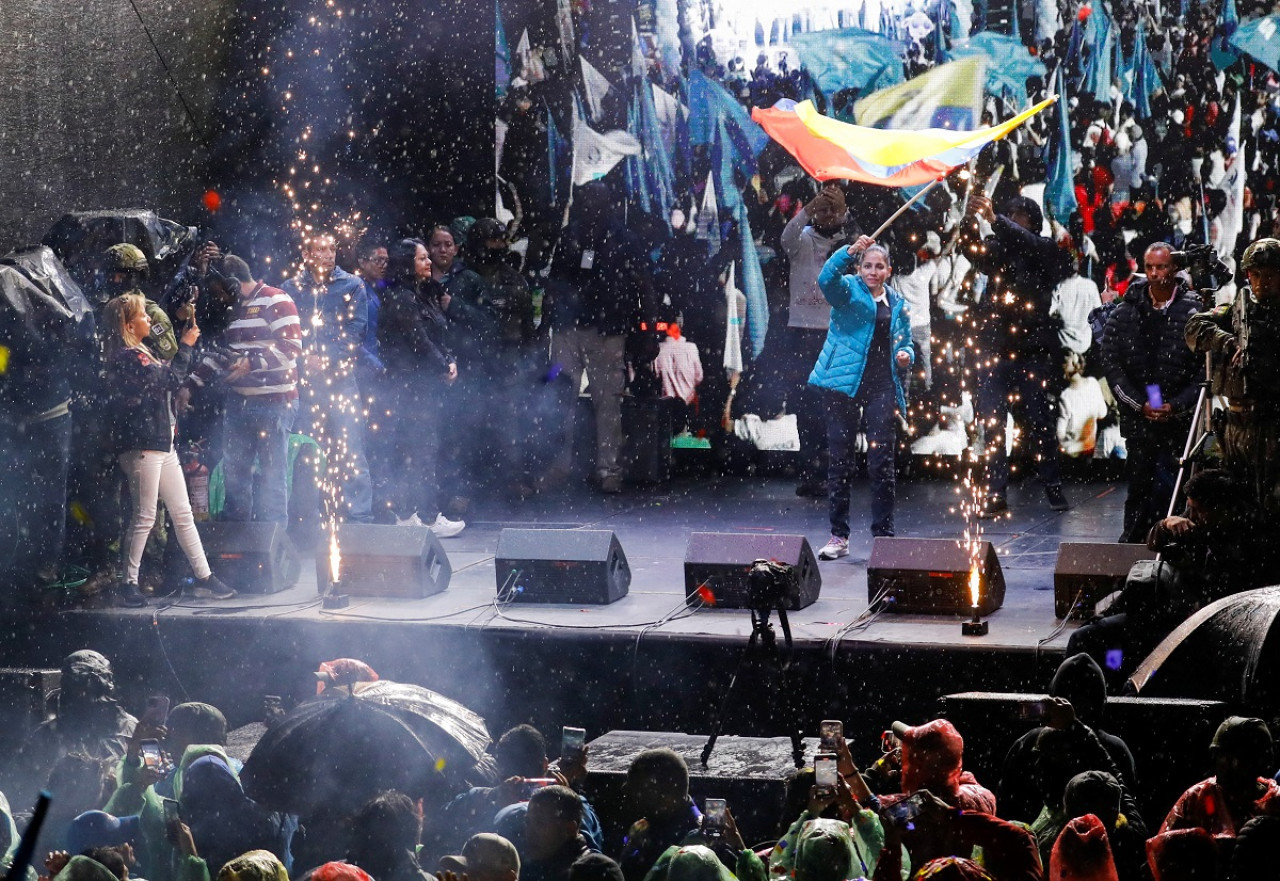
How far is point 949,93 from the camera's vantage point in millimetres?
11156

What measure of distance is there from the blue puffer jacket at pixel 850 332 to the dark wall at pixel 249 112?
445cm

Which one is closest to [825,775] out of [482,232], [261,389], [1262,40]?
[261,389]

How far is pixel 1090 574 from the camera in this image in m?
6.65

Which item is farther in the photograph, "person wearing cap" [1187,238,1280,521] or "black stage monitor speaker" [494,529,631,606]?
"black stage monitor speaker" [494,529,631,606]

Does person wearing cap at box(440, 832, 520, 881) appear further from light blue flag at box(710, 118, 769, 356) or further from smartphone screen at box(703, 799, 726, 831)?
light blue flag at box(710, 118, 769, 356)

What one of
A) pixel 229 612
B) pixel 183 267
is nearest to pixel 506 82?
pixel 183 267

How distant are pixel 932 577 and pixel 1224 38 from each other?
18.9ft

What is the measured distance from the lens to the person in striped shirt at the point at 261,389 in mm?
7820

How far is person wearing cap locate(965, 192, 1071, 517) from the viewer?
9.21 meters

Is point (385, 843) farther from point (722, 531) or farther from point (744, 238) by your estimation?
point (744, 238)

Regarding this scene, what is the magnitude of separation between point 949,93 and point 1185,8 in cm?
174

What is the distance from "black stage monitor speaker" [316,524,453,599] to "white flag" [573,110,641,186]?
5.25 m

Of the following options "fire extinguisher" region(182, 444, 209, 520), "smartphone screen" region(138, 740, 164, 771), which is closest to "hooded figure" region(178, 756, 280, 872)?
"smartphone screen" region(138, 740, 164, 771)

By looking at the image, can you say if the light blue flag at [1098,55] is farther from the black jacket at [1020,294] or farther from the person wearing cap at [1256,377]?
the person wearing cap at [1256,377]
